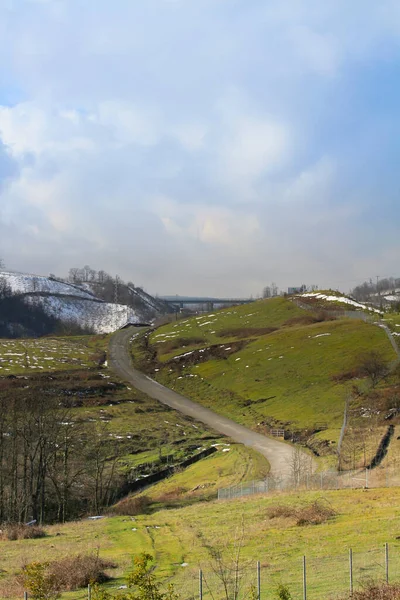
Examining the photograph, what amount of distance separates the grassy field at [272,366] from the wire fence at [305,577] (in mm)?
45646

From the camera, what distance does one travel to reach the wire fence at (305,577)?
788 inches

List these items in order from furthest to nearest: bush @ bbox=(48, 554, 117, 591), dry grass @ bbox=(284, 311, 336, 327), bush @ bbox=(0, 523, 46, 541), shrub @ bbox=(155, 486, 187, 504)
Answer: dry grass @ bbox=(284, 311, 336, 327)
shrub @ bbox=(155, 486, 187, 504)
bush @ bbox=(0, 523, 46, 541)
bush @ bbox=(48, 554, 117, 591)

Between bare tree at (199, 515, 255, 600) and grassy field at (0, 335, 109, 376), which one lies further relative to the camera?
grassy field at (0, 335, 109, 376)

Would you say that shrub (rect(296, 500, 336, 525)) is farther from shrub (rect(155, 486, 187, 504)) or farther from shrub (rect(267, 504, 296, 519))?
shrub (rect(155, 486, 187, 504))

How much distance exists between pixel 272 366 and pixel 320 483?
71752 millimetres

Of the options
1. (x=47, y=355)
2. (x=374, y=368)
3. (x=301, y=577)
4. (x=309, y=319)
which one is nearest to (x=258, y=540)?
(x=301, y=577)

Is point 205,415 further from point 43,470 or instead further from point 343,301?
point 343,301

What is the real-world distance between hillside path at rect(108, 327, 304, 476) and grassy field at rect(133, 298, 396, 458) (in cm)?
248

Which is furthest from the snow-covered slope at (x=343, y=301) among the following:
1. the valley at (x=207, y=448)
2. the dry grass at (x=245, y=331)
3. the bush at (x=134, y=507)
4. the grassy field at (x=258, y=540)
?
the grassy field at (x=258, y=540)

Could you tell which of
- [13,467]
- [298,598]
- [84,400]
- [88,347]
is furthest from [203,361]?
[298,598]

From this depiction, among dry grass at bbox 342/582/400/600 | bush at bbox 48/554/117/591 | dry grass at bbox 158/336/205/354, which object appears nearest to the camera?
dry grass at bbox 342/582/400/600

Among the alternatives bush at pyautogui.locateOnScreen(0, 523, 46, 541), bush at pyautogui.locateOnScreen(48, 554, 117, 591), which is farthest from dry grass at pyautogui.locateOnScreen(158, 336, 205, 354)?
bush at pyautogui.locateOnScreen(48, 554, 117, 591)

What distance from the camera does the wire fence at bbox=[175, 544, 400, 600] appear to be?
20.0 meters

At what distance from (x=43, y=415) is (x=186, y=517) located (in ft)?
72.5
